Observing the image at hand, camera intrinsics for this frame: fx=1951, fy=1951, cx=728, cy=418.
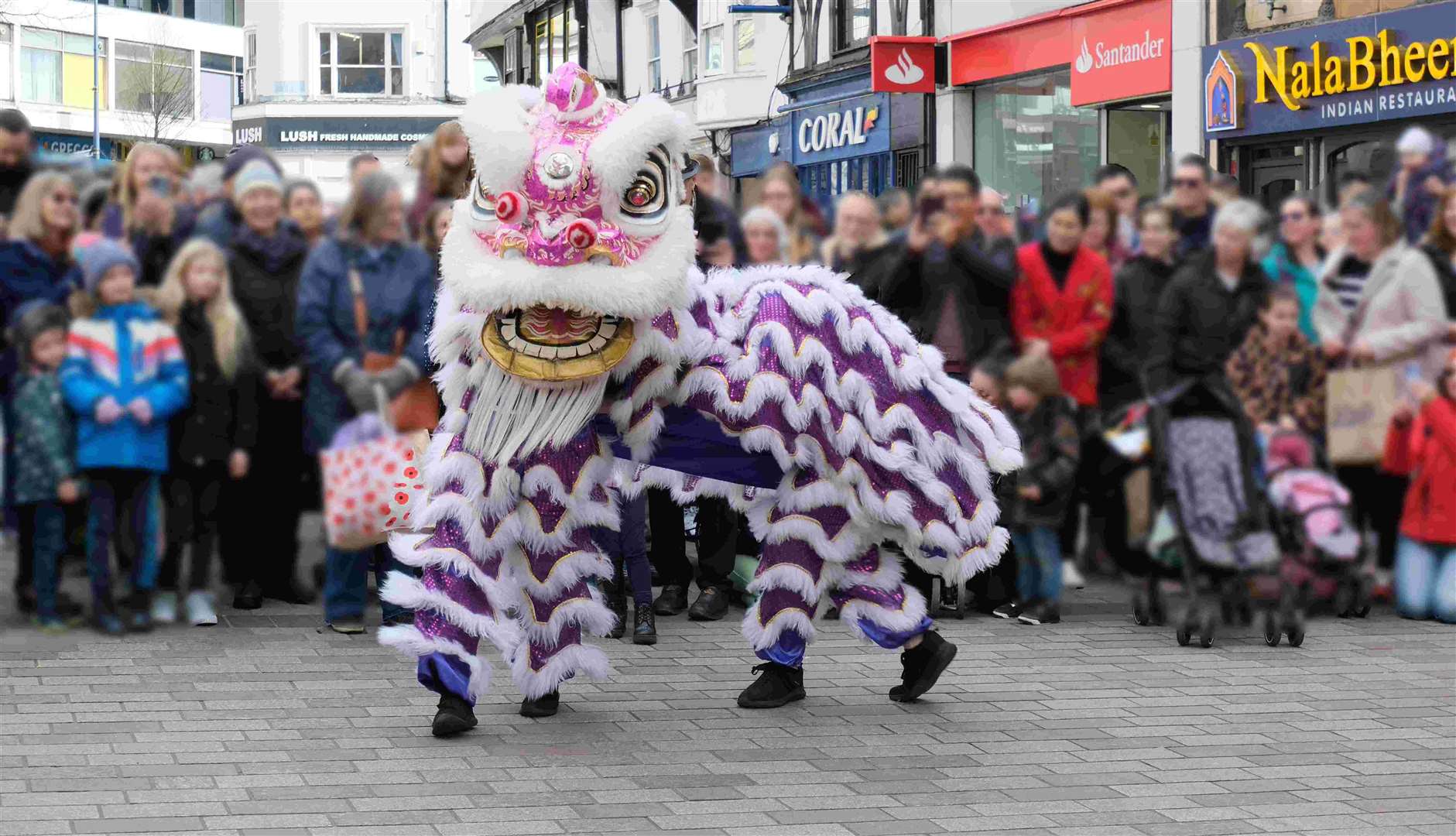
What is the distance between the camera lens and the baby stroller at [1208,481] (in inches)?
209

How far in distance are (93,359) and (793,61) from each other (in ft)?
52.3

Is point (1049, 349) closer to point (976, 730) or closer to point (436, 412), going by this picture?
point (976, 730)

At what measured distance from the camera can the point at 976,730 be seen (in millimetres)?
5199

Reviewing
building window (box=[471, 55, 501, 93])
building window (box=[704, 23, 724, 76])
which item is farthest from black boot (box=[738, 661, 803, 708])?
building window (box=[471, 55, 501, 93])

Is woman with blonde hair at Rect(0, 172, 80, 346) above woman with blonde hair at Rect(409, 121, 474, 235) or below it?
below

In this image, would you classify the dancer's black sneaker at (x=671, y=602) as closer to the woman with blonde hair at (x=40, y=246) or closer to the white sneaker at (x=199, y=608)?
the white sneaker at (x=199, y=608)

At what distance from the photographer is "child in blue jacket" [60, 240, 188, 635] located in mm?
5672

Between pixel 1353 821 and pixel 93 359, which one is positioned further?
pixel 93 359

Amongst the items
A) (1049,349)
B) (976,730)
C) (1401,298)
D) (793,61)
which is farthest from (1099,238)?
(793,61)

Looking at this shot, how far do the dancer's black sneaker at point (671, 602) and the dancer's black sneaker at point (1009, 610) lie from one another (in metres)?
1.16

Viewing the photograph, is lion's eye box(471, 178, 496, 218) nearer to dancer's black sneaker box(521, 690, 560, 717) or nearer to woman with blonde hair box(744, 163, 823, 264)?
dancer's black sneaker box(521, 690, 560, 717)

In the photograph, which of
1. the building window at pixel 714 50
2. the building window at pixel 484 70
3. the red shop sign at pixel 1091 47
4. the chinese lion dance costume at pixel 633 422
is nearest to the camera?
the chinese lion dance costume at pixel 633 422

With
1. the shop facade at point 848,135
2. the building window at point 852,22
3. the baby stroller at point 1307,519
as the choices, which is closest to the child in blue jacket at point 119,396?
the baby stroller at point 1307,519

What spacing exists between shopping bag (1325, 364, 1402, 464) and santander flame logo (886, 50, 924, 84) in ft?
38.8
